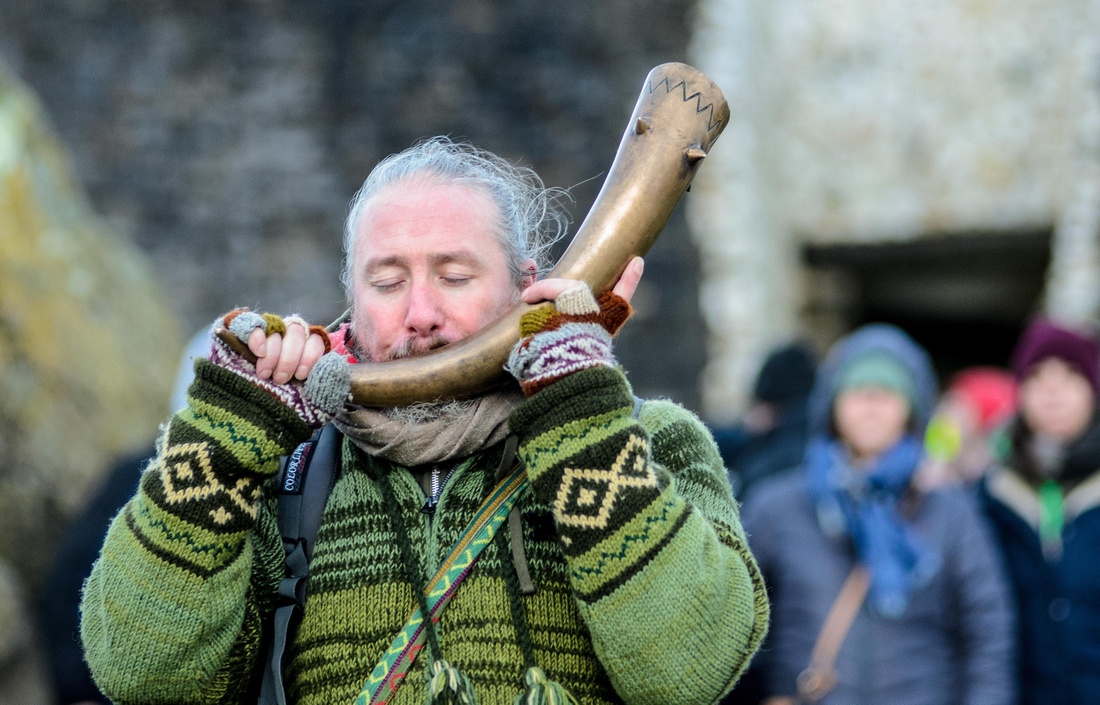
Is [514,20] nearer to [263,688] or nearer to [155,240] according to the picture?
[155,240]

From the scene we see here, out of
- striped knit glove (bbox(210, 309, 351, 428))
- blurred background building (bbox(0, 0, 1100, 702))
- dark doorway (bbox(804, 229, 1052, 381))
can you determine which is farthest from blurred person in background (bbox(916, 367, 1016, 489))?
striped knit glove (bbox(210, 309, 351, 428))

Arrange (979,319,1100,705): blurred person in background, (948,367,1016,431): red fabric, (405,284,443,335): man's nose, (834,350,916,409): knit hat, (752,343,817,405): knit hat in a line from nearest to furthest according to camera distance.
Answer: (405,284,443,335): man's nose
(979,319,1100,705): blurred person in background
(834,350,916,409): knit hat
(752,343,817,405): knit hat
(948,367,1016,431): red fabric

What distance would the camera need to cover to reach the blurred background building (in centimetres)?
755

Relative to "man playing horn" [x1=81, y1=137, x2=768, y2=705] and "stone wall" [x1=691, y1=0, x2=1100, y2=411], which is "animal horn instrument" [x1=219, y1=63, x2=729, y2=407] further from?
"stone wall" [x1=691, y1=0, x2=1100, y2=411]

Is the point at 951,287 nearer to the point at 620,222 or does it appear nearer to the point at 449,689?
the point at 620,222

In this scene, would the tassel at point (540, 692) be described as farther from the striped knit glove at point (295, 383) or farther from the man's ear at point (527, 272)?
the man's ear at point (527, 272)

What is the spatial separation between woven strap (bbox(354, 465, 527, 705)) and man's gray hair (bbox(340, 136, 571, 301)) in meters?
0.39

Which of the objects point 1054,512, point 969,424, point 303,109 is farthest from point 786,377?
point 303,109

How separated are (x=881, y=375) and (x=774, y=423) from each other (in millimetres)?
1060

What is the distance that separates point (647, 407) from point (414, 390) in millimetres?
360

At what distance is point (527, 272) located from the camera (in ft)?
5.62

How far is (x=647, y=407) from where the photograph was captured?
157cm

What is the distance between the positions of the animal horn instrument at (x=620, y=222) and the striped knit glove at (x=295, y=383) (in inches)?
3.8

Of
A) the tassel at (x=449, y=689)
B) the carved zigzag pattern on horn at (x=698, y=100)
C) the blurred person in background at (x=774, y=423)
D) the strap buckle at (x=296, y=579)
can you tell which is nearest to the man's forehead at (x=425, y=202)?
the carved zigzag pattern on horn at (x=698, y=100)
